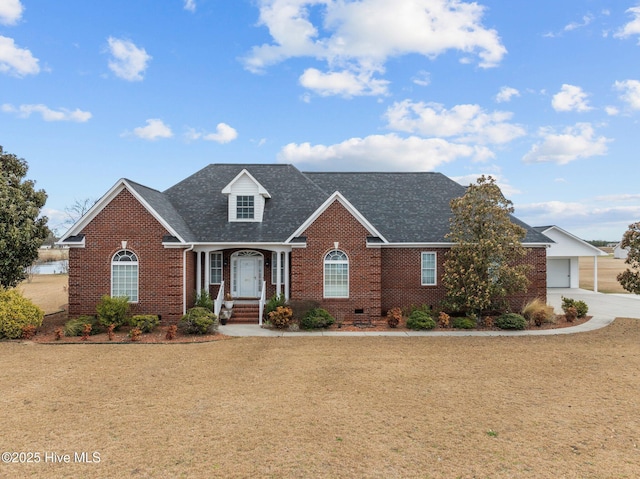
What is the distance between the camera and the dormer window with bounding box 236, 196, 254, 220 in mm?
21391

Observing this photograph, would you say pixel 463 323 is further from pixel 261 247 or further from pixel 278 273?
pixel 261 247

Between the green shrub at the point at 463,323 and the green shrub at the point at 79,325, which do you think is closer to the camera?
the green shrub at the point at 79,325

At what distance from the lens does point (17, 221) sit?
18.2 m

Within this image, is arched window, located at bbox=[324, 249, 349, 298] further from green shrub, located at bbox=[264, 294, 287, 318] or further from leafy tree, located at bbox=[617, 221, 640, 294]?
leafy tree, located at bbox=[617, 221, 640, 294]

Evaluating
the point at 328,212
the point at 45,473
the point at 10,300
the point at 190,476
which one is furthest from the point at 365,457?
the point at 10,300

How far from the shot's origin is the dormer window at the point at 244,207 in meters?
21.4

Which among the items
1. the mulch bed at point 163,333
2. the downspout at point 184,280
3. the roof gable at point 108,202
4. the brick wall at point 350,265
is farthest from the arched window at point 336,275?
the roof gable at point 108,202

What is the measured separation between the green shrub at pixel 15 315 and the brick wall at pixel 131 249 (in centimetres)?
186

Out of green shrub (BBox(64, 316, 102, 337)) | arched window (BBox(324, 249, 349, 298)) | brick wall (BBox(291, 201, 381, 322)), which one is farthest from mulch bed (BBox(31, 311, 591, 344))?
arched window (BBox(324, 249, 349, 298))

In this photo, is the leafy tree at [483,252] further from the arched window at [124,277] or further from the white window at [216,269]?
the arched window at [124,277]

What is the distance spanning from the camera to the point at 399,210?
2295 cm

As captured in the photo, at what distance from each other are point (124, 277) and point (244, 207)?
686cm

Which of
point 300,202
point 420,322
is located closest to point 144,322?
point 300,202

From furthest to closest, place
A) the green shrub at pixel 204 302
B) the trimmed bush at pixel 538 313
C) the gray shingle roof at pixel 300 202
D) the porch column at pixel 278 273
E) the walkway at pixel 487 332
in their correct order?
the gray shingle roof at pixel 300 202 → the porch column at pixel 278 273 → the green shrub at pixel 204 302 → the trimmed bush at pixel 538 313 → the walkway at pixel 487 332
